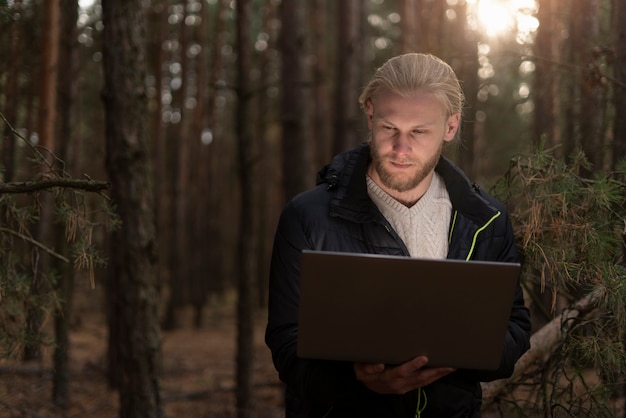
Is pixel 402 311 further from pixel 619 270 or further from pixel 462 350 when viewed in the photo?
pixel 619 270

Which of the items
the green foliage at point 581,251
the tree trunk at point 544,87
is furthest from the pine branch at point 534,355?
the tree trunk at point 544,87

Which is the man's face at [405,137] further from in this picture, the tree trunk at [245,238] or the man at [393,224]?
the tree trunk at [245,238]

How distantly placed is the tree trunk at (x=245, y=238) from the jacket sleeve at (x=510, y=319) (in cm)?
630

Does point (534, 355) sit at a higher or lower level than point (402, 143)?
lower

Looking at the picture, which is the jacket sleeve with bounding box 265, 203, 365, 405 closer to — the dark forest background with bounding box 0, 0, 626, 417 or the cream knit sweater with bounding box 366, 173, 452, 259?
the cream knit sweater with bounding box 366, 173, 452, 259

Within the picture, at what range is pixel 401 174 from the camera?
274cm

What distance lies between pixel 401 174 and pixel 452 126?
0.34 m

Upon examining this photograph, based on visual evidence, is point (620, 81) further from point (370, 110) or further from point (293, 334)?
point (293, 334)

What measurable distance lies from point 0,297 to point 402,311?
222cm

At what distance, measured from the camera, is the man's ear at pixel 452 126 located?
2883 millimetres

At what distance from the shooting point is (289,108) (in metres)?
10.1

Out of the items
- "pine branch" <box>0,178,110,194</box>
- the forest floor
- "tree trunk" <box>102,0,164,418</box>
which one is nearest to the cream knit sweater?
"pine branch" <box>0,178,110,194</box>

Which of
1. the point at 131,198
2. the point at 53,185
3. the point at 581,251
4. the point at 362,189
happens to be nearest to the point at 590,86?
the point at 581,251

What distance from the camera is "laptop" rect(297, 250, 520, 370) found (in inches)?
87.9
